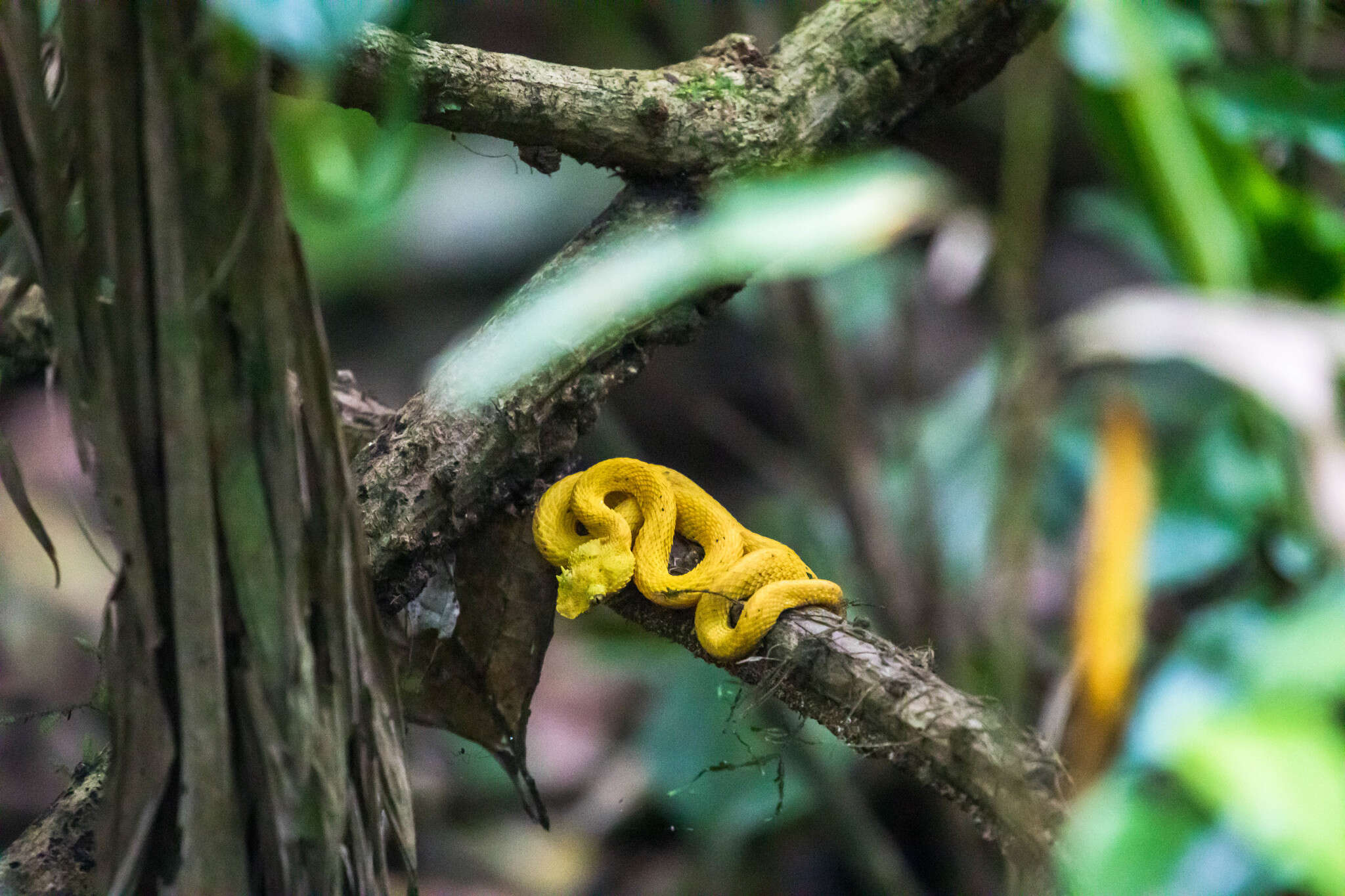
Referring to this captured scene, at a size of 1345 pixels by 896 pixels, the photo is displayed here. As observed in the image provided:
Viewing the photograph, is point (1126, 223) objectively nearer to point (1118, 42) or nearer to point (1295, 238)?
point (1295, 238)

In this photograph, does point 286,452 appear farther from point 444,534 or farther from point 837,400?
point 837,400

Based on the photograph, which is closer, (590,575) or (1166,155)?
(1166,155)

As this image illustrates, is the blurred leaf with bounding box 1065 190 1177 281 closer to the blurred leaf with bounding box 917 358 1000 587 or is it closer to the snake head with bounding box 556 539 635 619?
the blurred leaf with bounding box 917 358 1000 587

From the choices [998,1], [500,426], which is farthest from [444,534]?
[998,1]

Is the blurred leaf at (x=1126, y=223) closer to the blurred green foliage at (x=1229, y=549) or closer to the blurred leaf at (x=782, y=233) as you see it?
the blurred green foliage at (x=1229, y=549)

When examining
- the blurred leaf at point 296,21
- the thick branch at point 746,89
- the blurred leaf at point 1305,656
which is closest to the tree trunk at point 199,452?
the blurred leaf at point 296,21

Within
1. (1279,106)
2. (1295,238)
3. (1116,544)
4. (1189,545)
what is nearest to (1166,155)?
(1116,544)

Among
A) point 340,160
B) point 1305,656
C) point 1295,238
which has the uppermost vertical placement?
point 1295,238
